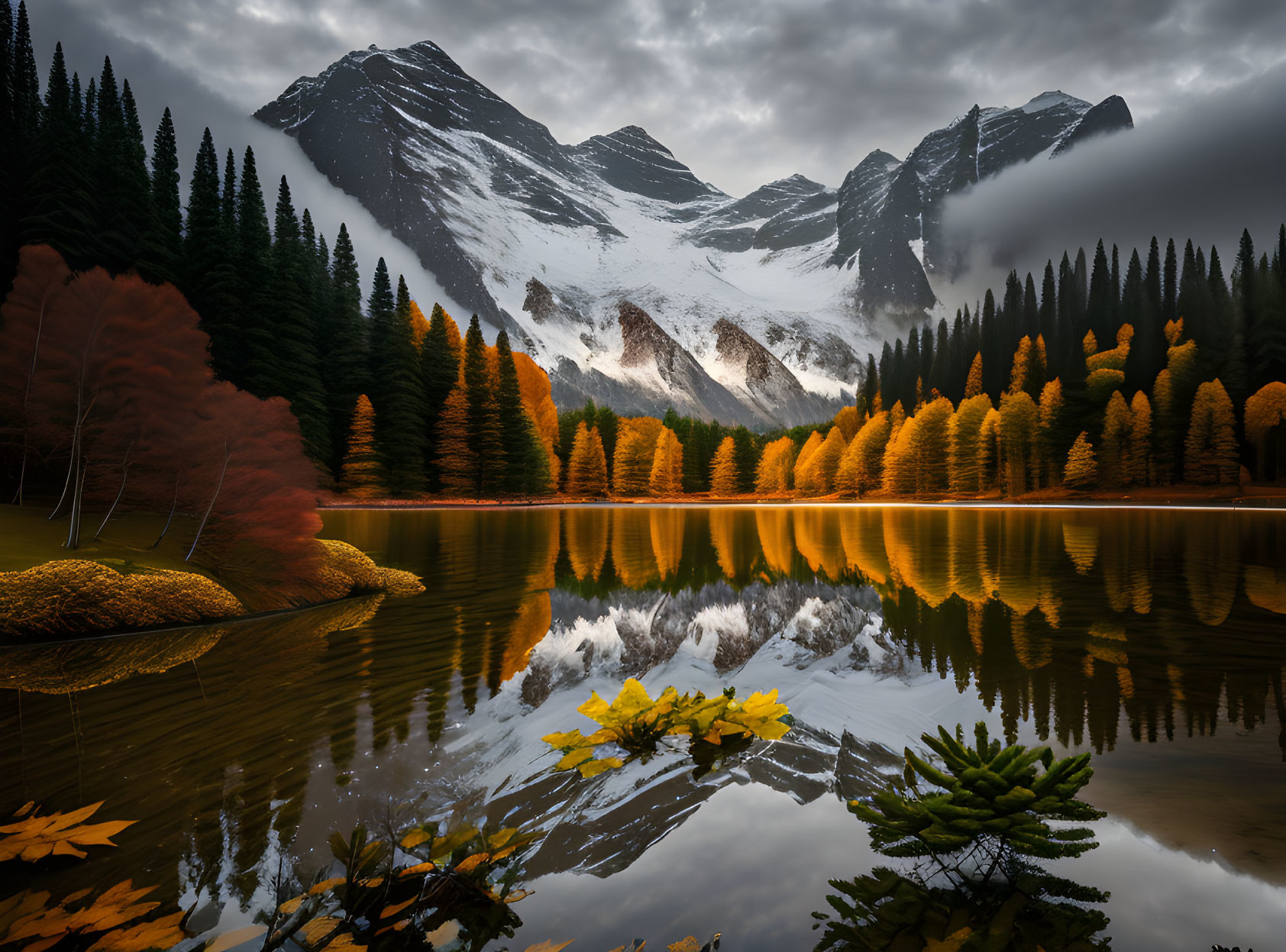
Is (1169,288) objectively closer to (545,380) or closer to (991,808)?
(545,380)

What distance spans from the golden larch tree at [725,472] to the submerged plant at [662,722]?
3615 inches

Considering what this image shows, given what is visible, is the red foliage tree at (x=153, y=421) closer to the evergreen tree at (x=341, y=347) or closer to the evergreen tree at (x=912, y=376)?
the evergreen tree at (x=341, y=347)

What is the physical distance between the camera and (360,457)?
5534 cm

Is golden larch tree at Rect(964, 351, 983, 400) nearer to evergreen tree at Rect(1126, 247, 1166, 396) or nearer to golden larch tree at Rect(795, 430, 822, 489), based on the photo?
evergreen tree at Rect(1126, 247, 1166, 396)

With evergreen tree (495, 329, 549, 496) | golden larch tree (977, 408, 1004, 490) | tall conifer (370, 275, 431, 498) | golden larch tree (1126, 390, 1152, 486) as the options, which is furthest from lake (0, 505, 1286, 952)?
golden larch tree (1126, 390, 1152, 486)

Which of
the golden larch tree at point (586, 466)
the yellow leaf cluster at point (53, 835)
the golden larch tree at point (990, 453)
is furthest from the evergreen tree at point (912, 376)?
the yellow leaf cluster at point (53, 835)

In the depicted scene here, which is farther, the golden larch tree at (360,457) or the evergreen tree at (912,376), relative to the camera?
the evergreen tree at (912,376)

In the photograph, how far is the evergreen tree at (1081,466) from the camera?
239 feet

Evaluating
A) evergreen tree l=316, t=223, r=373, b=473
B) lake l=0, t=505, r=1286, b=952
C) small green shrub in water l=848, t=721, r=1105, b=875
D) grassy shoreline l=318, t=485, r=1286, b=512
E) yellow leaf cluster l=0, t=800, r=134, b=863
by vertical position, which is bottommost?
grassy shoreline l=318, t=485, r=1286, b=512

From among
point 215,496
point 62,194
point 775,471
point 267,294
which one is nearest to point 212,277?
point 267,294

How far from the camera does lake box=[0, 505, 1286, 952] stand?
154 inches

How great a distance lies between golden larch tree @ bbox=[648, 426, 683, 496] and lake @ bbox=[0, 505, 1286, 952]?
3028 inches

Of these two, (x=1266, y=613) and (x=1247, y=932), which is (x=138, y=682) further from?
(x=1266, y=613)

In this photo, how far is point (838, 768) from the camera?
568 cm
